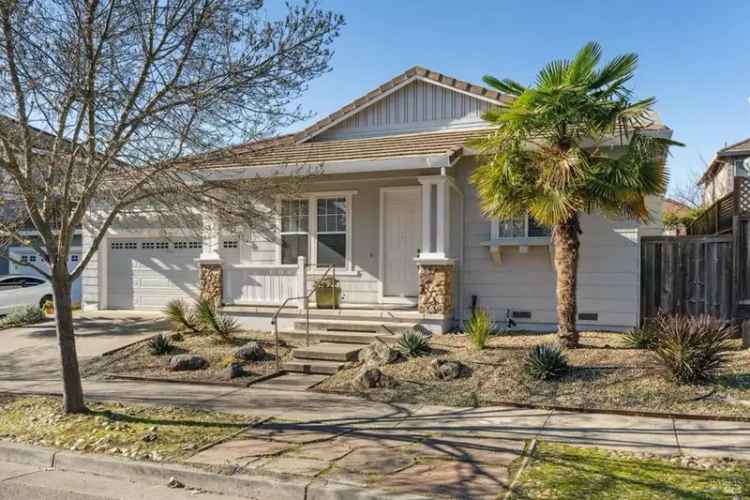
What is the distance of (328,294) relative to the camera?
42.1 feet

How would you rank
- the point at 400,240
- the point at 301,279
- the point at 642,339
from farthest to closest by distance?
1. the point at 400,240
2. the point at 301,279
3. the point at 642,339

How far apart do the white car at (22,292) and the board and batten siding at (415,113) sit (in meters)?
9.66

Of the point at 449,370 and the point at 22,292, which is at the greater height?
the point at 22,292

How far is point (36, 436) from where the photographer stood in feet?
21.3

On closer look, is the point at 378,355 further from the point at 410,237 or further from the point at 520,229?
the point at 520,229

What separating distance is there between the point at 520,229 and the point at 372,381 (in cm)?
532

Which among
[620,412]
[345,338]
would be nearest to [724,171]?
[345,338]

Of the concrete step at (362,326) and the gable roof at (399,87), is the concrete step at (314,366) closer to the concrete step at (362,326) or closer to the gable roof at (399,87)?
the concrete step at (362,326)

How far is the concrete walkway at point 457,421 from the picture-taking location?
232 inches

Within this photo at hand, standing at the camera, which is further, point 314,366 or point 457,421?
point 314,366

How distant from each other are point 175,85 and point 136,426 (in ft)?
12.9

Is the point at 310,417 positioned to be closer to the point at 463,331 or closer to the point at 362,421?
the point at 362,421

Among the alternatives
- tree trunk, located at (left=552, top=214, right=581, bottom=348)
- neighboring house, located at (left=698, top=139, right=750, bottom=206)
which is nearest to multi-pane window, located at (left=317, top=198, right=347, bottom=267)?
tree trunk, located at (left=552, top=214, right=581, bottom=348)

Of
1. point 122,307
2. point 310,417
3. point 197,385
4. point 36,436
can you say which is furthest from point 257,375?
point 122,307
